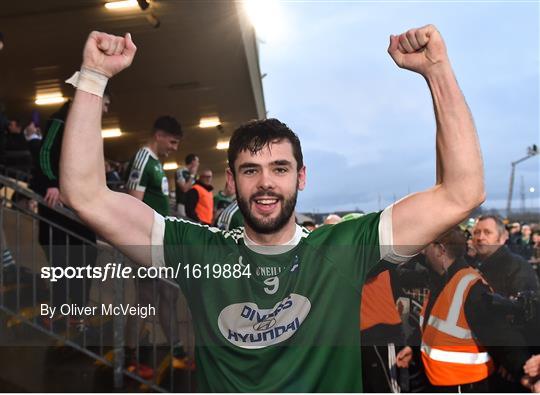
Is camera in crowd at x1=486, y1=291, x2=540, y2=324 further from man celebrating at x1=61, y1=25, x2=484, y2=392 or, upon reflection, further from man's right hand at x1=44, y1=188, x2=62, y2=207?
man's right hand at x1=44, y1=188, x2=62, y2=207

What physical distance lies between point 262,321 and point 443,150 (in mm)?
749

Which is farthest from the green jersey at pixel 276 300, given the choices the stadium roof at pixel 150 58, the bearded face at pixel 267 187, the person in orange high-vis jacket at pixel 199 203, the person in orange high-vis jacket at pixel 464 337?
the stadium roof at pixel 150 58

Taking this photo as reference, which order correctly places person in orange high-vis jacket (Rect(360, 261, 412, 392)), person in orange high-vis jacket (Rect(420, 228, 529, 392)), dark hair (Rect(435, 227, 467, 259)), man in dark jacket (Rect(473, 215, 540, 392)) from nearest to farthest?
person in orange high-vis jacket (Rect(420, 228, 529, 392)) < dark hair (Rect(435, 227, 467, 259)) < person in orange high-vis jacket (Rect(360, 261, 412, 392)) < man in dark jacket (Rect(473, 215, 540, 392))

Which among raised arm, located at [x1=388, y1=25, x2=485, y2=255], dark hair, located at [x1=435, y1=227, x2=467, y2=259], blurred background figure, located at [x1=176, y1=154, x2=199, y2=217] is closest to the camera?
raised arm, located at [x1=388, y1=25, x2=485, y2=255]

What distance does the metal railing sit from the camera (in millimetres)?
3705

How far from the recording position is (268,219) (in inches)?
62.6

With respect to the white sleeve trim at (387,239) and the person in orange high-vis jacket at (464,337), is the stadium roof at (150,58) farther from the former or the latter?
the white sleeve trim at (387,239)

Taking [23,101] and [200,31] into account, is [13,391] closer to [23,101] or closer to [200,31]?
[200,31]

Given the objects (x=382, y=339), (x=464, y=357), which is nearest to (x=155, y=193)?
(x=382, y=339)

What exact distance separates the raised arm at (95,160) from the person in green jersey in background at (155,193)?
241cm

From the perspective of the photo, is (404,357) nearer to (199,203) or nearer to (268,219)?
(268,219)

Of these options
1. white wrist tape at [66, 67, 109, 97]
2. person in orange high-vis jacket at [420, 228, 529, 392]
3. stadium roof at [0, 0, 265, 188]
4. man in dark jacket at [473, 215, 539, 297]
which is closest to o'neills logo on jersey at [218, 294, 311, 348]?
white wrist tape at [66, 67, 109, 97]

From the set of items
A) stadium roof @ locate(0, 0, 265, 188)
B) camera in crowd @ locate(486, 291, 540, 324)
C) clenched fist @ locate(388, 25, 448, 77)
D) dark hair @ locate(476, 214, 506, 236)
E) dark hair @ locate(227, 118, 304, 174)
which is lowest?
camera in crowd @ locate(486, 291, 540, 324)

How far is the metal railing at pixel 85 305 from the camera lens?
371 cm
